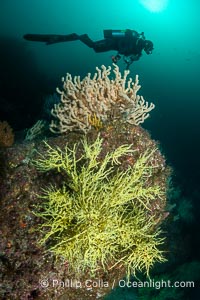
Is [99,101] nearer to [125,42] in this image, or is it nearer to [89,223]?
[89,223]

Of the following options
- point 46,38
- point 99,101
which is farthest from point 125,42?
point 99,101

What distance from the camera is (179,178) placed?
50.2 feet

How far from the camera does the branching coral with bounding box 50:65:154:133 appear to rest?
4504mm

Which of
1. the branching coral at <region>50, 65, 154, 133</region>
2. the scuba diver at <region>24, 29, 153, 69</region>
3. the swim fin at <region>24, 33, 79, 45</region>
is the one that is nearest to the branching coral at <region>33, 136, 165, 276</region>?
the branching coral at <region>50, 65, 154, 133</region>

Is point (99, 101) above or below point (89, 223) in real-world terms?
above

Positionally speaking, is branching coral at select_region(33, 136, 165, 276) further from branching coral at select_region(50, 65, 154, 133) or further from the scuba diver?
the scuba diver

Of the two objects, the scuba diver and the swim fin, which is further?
the swim fin

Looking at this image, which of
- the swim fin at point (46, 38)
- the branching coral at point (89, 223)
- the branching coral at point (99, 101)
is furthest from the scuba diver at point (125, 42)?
the branching coral at point (89, 223)

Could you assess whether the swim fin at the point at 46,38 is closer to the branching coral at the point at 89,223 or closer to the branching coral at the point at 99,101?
the branching coral at the point at 99,101

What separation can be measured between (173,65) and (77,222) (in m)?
65.7

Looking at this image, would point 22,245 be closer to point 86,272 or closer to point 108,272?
point 86,272

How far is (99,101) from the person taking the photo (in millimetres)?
4523

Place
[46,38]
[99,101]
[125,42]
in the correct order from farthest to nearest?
[46,38], [125,42], [99,101]

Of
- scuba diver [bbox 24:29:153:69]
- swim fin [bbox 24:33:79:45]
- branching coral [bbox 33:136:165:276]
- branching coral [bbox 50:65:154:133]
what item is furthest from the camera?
swim fin [bbox 24:33:79:45]
